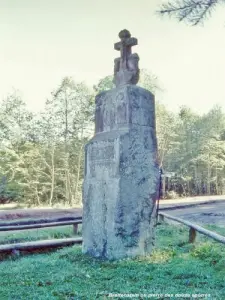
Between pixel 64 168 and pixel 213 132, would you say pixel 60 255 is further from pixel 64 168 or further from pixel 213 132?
pixel 213 132

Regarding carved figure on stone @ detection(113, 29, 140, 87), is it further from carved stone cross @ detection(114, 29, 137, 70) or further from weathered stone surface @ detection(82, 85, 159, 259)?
weathered stone surface @ detection(82, 85, 159, 259)

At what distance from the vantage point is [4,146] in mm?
30406

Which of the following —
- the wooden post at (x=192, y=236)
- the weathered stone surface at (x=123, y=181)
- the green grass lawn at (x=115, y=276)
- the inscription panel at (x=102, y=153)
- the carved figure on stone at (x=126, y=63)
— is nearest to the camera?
the green grass lawn at (x=115, y=276)

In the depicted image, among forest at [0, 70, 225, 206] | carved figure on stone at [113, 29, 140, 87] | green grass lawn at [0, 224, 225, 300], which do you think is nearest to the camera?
green grass lawn at [0, 224, 225, 300]

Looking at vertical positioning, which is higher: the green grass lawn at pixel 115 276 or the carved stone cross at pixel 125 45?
the carved stone cross at pixel 125 45

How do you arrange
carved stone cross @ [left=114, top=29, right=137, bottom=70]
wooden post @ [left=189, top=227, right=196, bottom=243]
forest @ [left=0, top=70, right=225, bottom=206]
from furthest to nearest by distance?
forest @ [left=0, top=70, right=225, bottom=206] → wooden post @ [left=189, top=227, right=196, bottom=243] → carved stone cross @ [left=114, top=29, right=137, bottom=70]

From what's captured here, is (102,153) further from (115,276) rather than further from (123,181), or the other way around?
(115,276)

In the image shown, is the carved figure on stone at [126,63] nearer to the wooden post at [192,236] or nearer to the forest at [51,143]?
the wooden post at [192,236]

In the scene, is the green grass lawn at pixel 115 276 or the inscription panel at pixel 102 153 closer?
the green grass lawn at pixel 115 276

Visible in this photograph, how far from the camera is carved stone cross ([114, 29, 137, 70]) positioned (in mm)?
7320

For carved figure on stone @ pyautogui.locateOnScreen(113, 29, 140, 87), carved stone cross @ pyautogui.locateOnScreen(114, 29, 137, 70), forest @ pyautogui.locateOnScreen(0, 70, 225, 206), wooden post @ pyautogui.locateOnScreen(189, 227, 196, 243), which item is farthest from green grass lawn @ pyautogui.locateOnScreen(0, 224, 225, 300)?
forest @ pyautogui.locateOnScreen(0, 70, 225, 206)

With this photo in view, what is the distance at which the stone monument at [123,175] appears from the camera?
6.48 m

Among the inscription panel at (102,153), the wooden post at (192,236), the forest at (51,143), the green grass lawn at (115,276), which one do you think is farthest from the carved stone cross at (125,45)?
the forest at (51,143)

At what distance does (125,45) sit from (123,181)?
9.49ft
